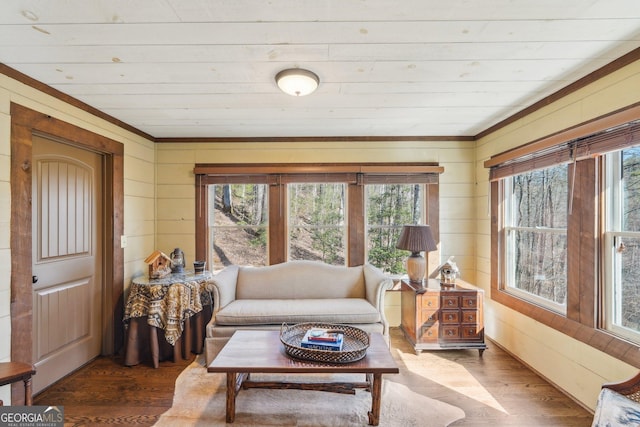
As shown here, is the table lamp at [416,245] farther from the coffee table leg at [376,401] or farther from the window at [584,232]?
the coffee table leg at [376,401]

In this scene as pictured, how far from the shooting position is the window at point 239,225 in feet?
12.4

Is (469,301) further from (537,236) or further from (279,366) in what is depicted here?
(279,366)

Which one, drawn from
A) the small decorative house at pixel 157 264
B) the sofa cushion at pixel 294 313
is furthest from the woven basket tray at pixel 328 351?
the small decorative house at pixel 157 264

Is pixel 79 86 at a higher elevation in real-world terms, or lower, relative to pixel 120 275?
higher

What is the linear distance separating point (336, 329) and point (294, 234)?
1.57m

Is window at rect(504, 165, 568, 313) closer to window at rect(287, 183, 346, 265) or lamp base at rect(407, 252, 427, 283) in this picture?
lamp base at rect(407, 252, 427, 283)

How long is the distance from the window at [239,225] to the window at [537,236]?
8.75 ft

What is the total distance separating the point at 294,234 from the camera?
3.78 metres

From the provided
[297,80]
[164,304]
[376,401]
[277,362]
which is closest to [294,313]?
[277,362]

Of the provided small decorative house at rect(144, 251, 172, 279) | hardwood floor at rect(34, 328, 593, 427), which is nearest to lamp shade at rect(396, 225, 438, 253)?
hardwood floor at rect(34, 328, 593, 427)

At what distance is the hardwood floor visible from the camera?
2.10 metres

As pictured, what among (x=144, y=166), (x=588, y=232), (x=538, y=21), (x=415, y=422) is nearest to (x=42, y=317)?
(x=144, y=166)

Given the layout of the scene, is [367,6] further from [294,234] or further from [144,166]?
[144,166]

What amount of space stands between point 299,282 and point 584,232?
248 cm
